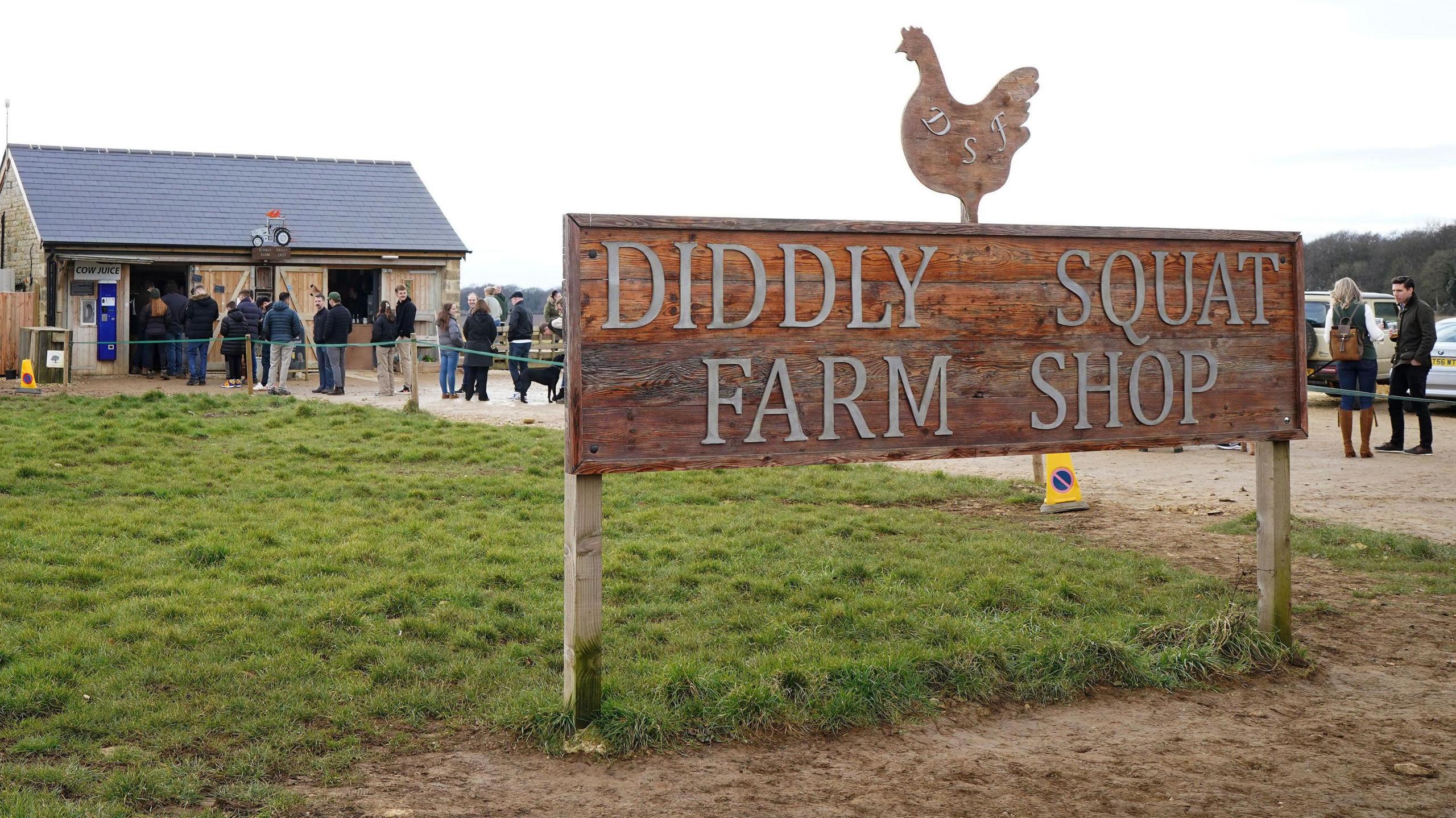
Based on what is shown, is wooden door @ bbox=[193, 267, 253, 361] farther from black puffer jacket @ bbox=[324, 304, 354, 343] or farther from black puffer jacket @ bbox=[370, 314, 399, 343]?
black puffer jacket @ bbox=[370, 314, 399, 343]

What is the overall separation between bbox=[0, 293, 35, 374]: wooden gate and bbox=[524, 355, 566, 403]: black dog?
33.4 ft

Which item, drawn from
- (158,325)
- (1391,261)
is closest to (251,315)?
(158,325)

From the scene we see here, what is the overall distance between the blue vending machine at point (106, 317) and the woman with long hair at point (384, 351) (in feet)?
24.9

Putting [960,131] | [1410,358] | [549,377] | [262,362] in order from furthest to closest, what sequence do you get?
1. [262,362]
2. [549,377]
3. [1410,358]
4. [960,131]

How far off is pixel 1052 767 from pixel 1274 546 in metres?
1.93

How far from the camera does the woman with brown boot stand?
472 inches

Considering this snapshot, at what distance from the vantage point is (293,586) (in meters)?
6.12

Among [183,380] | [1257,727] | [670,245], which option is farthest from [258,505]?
[183,380]

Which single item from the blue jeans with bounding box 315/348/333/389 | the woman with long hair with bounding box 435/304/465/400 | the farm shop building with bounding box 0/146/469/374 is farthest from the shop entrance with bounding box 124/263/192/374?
the woman with long hair with bounding box 435/304/465/400

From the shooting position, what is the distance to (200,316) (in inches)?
799

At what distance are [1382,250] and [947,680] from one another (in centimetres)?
5348

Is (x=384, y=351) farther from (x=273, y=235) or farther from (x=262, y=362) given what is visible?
(x=273, y=235)

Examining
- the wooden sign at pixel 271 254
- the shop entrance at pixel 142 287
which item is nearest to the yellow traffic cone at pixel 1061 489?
the wooden sign at pixel 271 254

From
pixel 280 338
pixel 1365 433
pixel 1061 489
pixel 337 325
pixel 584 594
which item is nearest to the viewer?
pixel 584 594
